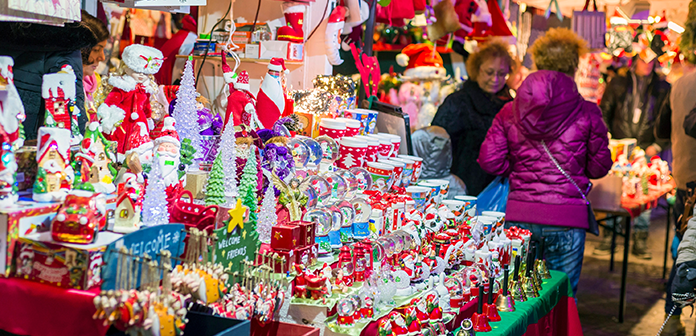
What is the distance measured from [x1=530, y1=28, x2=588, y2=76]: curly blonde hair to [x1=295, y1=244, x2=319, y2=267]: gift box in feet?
6.95

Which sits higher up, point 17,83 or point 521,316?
point 17,83

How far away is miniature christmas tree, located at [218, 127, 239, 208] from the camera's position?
183 cm

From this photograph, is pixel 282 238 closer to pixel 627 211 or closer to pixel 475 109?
pixel 475 109

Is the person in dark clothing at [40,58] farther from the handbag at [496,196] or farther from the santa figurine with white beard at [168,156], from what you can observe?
the handbag at [496,196]

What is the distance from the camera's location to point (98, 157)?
1.61m

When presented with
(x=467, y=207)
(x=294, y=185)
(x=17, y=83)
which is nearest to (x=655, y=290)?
(x=467, y=207)

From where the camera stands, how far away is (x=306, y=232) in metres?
1.97

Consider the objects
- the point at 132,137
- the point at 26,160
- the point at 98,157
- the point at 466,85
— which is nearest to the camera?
the point at 26,160

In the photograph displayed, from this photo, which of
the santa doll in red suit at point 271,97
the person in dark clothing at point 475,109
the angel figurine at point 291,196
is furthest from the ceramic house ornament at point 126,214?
the person in dark clothing at point 475,109

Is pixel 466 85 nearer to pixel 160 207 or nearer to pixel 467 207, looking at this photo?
pixel 467 207

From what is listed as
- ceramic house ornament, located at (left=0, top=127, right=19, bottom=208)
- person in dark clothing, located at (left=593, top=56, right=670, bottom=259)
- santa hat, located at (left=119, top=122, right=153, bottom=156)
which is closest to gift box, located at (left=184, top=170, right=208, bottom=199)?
santa hat, located at (left=119, top=122, right=153, bottom=156)

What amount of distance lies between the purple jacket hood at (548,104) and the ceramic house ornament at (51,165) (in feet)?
8.55

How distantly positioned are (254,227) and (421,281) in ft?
2.36

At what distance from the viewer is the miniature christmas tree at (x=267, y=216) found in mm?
2018
